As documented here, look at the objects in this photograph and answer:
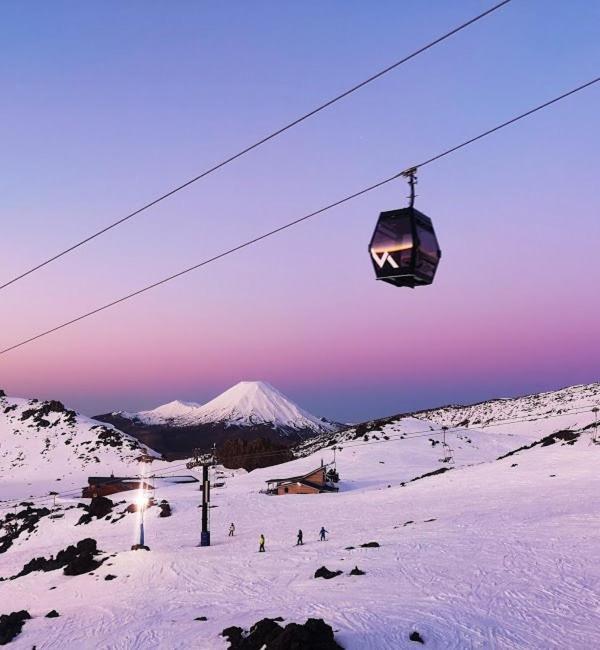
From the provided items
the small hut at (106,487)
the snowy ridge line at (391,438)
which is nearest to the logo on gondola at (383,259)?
the snowy ridge line at (391,438)

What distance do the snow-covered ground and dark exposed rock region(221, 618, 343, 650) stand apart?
35.4 inches

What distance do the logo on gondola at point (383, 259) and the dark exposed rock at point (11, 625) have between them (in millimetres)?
25716

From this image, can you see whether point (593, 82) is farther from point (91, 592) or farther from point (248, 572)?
point (91, 592)

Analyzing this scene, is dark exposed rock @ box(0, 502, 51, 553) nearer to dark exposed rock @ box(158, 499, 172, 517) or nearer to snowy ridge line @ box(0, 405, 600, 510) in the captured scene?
snowy ridge line @ box(0, 405, 600, 510)

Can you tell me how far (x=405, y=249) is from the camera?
11.5m

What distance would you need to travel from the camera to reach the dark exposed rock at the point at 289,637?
16625 mm

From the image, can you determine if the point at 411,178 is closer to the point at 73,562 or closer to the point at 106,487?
the point at 73,562

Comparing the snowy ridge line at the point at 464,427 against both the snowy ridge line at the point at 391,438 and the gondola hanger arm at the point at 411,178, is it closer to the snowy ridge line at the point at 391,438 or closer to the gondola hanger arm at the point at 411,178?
the snowy ridge line at the point at 391,438

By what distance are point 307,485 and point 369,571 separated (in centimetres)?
4470

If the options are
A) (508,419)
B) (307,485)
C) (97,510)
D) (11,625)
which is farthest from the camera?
(508,419)

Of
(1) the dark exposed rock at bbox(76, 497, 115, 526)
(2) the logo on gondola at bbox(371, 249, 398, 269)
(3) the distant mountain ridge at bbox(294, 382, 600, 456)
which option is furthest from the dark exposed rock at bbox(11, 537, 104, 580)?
(3) the distant mountain ridge at bbox(294, 382, 600, 456)

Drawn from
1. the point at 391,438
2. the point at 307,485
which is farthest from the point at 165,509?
the point at 391,438

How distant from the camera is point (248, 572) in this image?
103 ft

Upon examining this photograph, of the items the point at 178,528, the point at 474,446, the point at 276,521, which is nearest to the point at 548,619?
the point at 276,521
